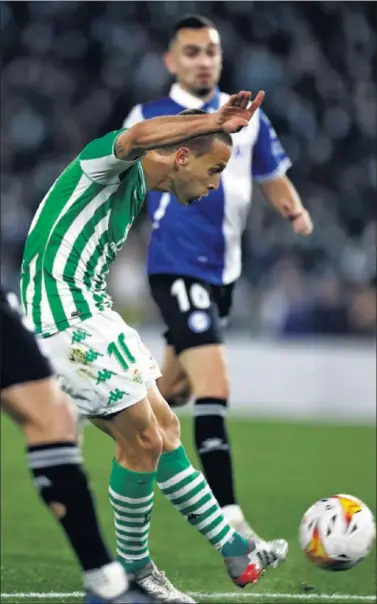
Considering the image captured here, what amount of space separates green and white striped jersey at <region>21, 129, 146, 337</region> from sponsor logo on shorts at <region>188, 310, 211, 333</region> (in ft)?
4.41

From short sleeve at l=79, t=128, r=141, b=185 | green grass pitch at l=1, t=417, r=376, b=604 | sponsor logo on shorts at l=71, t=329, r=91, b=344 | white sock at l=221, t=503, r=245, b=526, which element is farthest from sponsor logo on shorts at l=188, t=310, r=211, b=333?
short sleeve at l=79, t=128, r=141, b=185

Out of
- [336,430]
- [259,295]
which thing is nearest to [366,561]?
[336,430]

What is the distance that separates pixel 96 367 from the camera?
3738mm

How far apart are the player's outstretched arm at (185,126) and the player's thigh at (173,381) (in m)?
2.16

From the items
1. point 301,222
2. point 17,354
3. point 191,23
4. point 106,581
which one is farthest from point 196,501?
point 191,23

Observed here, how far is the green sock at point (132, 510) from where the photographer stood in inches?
155

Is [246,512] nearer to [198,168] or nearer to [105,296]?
[105,296]

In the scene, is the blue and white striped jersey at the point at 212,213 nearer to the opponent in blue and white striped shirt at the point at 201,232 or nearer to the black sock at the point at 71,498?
the opponent in blue and white striped shirt at the point at 201,232

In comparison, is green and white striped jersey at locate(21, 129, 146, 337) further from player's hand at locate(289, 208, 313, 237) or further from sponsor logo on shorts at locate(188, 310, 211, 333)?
player's hand at locate(289, 208, 313, 237)

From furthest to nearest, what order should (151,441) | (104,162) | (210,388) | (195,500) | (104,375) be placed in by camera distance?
(210,388)
(195,500)
(151,441)
(104,375)
(104,162)

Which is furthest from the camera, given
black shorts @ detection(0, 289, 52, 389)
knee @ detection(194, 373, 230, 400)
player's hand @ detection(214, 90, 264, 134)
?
knee @ detection(194, 373, 230, 400)

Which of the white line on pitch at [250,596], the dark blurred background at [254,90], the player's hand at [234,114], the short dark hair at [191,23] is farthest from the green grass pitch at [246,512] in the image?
the dark blurred background at [254,90]

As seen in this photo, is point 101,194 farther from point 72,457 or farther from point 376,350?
point 376,350

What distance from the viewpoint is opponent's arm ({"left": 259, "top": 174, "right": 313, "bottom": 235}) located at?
18.2ft
